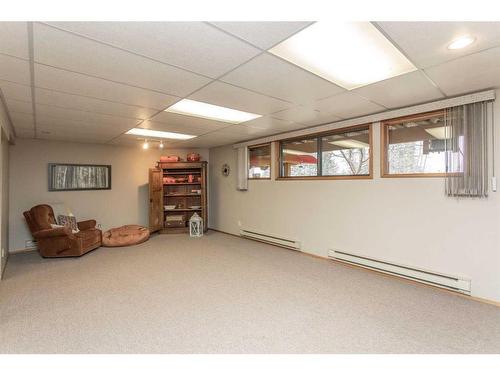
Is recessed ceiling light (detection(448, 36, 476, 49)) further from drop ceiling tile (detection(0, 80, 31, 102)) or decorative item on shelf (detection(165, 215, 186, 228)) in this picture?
decorative item on shelf (detection(165, 215, 186, 228))

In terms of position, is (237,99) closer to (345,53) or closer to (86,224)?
(345,53)

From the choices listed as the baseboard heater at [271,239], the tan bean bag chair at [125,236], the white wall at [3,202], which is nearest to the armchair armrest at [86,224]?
the tan bean bag chair at [125,236]

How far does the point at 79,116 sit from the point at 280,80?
288 cm

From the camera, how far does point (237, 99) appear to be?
9.37ft

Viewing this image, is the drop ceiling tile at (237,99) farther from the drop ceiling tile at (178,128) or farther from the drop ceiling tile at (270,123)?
the drop ceiling tile at (178,128)

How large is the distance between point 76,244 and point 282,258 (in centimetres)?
357

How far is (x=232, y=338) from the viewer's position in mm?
1999

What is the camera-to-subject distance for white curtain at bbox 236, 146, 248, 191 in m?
5.75

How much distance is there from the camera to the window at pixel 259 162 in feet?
17.9

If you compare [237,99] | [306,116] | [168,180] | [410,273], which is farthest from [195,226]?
[410,273]

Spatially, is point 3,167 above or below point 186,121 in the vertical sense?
below

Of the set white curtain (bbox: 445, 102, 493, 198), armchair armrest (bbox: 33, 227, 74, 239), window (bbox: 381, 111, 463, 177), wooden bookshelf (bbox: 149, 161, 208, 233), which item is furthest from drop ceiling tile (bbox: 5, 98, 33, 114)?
white curtain (bbox: 445, 102, 493, 198)
